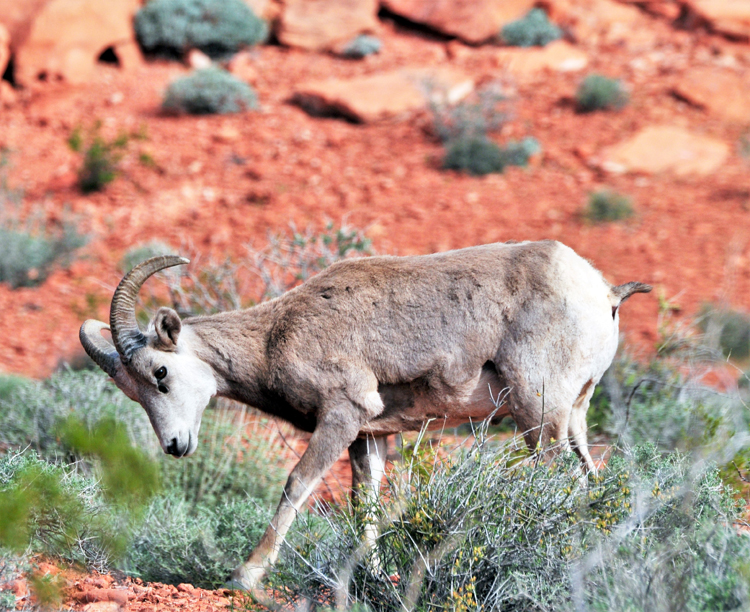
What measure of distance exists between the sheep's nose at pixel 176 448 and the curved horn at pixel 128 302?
1.84 feet

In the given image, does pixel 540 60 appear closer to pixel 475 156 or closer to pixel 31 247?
pixel 475 156

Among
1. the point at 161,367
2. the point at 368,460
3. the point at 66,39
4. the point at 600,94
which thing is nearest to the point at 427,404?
the point at 368,460

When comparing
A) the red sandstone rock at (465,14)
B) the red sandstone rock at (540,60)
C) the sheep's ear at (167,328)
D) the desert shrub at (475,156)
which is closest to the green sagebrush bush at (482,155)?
the desert shrub at (475,156)

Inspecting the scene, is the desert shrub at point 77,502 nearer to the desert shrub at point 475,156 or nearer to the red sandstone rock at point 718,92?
the desert shrub at point 475,156

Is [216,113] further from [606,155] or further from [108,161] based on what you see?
[606,155]

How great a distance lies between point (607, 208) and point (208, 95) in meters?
8.21

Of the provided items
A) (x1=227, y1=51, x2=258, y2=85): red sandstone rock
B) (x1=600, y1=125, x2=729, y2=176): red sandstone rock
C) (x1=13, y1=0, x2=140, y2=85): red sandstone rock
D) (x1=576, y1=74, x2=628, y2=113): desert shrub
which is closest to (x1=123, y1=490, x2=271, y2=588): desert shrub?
(x1=600, y1=125, x2=729, y2=176): red sandstone rock

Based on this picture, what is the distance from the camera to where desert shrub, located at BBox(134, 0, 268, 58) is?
17938mm

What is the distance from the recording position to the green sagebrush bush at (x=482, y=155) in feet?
48.4

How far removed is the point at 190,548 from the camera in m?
5.23

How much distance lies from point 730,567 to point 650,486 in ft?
2.05

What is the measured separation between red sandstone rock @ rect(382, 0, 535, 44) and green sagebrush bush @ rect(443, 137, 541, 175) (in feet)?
16.7

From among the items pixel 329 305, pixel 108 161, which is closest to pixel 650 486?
pixel 329 305

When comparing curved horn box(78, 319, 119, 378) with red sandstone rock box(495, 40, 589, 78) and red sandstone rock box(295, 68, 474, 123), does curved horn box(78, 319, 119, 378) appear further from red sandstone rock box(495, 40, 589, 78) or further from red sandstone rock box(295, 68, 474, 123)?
red sandstone rock box(495, 40, 589, 78)
